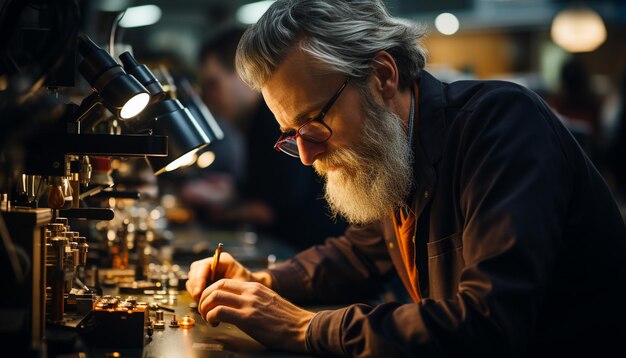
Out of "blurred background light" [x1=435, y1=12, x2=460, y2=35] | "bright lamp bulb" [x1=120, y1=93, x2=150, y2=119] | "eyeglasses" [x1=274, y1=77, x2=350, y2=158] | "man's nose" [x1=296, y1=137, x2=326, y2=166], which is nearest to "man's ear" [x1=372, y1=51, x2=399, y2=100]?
"eyeglasses" [x1=274, y1=77, x2=350, y2=158]

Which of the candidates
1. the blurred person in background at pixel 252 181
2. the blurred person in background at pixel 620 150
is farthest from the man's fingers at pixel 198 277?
the blurred person in background at pixel 620 150

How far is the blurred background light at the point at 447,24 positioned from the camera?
35.1 ft

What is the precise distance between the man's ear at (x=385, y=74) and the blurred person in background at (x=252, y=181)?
2.12 meters

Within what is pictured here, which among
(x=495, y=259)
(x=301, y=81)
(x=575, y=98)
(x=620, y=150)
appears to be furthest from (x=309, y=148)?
(x=575, y=98)

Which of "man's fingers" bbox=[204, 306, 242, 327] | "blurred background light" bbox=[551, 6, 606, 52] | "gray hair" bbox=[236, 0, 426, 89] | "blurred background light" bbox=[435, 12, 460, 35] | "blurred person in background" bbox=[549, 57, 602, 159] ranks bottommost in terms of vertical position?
"man's fingers" bbox=[204, 306, 242, 327]

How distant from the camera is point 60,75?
1.91 metres

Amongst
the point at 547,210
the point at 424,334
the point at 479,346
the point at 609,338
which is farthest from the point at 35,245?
the point at 609,338

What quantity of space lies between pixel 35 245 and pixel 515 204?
108 cm

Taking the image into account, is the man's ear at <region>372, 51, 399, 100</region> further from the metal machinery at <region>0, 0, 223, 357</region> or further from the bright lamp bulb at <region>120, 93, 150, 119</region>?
the bright lamp bulb at <region>120, 93, 150, 119</region>

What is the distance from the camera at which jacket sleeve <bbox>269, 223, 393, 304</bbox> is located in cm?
262

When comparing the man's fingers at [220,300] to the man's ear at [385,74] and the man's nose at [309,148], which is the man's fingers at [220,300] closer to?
the man's nose at [309,148]

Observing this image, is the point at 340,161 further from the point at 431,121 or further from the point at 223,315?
the point at 223,315

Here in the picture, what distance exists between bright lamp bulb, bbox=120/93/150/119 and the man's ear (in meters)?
0.71

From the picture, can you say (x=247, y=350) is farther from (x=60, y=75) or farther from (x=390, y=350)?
(x=60, y=75)
